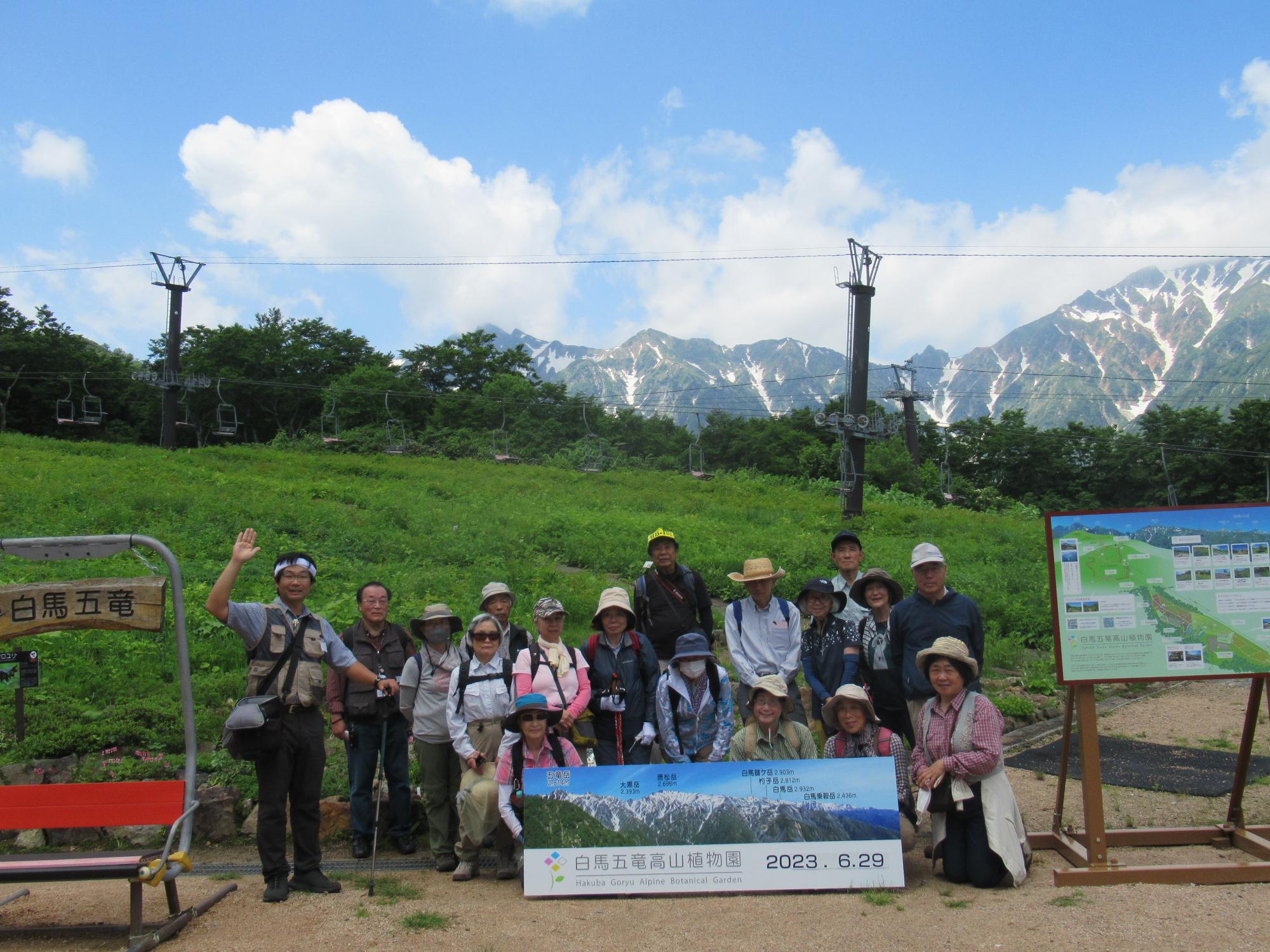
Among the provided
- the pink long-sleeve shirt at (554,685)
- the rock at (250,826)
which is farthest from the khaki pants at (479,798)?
the rock at (250,826)

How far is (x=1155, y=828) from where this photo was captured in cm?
599

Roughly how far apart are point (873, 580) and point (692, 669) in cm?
153

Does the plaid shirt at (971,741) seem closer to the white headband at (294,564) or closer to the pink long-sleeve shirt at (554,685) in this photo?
the pink long-sleeve shirt at (554,685)

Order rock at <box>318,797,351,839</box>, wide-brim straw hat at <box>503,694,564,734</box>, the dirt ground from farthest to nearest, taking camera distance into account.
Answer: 1. rock at <box>318,797,351,839</box>
2. wide-brim straw hat at <box>503,694,564,734</box>
3. the dirt ground

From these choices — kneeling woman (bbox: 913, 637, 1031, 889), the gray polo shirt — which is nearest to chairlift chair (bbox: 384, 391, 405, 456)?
the gray polo shirt

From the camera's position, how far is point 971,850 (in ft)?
17.3

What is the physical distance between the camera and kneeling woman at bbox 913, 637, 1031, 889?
5.18m

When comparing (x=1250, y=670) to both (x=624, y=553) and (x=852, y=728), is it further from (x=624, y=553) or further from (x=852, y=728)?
(x=624, y=553)

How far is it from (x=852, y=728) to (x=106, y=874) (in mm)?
4127

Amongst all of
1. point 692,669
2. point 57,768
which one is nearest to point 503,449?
point 57,768

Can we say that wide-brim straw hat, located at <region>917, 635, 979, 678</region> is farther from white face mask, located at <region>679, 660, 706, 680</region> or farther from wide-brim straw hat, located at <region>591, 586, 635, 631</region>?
wide-brim straw hat, located at <region>591, 586, 635, 631</region>

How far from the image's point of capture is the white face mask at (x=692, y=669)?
18.7ft

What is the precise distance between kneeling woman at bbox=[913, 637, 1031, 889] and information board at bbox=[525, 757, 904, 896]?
31cm

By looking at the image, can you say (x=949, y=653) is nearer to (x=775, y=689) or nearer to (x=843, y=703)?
(x=843, y=703)
